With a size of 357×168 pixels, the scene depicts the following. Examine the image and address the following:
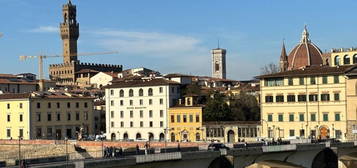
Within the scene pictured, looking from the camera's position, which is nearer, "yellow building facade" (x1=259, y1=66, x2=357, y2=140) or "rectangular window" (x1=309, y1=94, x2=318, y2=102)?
"yellow building facade" (x1=259, y1=66, x2=357, y2=140)

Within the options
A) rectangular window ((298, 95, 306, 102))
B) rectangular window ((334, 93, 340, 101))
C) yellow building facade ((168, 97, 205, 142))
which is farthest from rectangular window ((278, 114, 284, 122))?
yellow building facade ((168, 97, 205, 142))

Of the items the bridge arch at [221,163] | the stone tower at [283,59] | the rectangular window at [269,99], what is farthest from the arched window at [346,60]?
the bridge arch at [221,163]

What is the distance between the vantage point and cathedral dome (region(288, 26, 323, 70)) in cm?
11532

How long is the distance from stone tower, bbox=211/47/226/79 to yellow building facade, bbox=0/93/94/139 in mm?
96268

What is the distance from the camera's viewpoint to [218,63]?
197500 mm

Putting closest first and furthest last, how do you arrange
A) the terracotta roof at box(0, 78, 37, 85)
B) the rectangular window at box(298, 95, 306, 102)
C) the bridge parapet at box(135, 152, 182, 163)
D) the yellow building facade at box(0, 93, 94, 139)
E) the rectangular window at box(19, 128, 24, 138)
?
1. the bridge parapet at box(135, 152, 182, 163)
2. the rectangular window at box(298, 95, 306, 102)
3. the yellow building facade at box(0, 93, 94, 139)
4. the rectangular window at box(19, 128, 24, 138)
5. the terracotta roof at box(0, 78, 37, 85)

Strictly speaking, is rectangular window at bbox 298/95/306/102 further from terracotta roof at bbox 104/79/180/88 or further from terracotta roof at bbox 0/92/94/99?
terracotta roof at bbox 0/92/94/99

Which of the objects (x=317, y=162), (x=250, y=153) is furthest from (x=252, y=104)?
(x=250, y=153)

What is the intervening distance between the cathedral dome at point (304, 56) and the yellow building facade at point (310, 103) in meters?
33.2

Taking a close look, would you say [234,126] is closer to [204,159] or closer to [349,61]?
[349,61]

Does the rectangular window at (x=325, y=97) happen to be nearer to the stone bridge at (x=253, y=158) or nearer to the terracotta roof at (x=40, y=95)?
the stone bridge at (x=253, y=158)

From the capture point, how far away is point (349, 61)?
90438 millimetres

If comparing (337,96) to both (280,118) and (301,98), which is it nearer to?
(301,98)

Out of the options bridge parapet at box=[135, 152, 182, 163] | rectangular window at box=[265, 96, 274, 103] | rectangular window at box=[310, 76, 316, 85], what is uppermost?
rectangular window at box=[310, 76, 316, 85]
